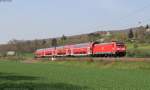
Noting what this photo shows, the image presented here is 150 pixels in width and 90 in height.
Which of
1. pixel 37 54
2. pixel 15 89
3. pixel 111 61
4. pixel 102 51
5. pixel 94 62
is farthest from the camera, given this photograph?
pixel 37 54

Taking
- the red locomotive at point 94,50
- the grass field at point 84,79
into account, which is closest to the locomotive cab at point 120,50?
the red locomotive at point 94,50

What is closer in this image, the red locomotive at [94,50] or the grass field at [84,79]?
the grass field at [84,79]

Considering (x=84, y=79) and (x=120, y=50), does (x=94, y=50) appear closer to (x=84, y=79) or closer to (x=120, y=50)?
(x=120, y=50)

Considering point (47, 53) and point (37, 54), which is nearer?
point (47, 53)

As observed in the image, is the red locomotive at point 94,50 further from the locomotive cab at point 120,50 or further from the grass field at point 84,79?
the grass field at point 84,79

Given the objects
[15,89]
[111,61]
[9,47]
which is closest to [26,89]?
[15,89]

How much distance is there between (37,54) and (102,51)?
4571cm

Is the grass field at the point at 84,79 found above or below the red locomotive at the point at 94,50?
below

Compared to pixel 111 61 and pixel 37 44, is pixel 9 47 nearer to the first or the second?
pixel 37 44

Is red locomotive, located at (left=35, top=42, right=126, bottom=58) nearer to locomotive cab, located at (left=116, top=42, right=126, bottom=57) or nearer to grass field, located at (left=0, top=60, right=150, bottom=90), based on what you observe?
locomotive cab, located at (left=116, top=42, right=126, bottom=57)

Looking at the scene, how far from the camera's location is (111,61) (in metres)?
54.7

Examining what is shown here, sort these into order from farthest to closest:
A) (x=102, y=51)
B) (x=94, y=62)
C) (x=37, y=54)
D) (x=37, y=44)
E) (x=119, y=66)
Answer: (x=37, y=44), (x=37, y=54), (x=102, y=51), (x=94, y=62), (x=119, y=66)

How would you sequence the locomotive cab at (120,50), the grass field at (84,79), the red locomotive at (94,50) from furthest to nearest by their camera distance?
1. the red locomotive at (94,50)
2. the locomotive cab at (120,50)
3. the grass field at (84,79)

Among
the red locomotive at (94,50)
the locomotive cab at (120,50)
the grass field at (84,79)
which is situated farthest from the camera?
the red locomotive at (94,50)
